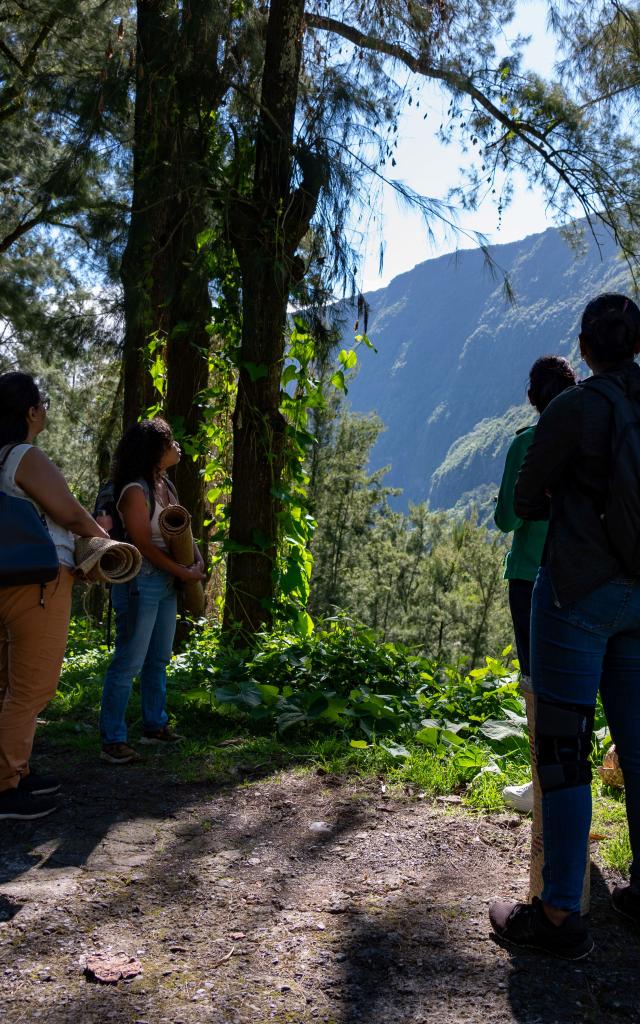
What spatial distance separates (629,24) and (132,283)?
13.9 ft

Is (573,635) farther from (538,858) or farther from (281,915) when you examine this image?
(281,915)

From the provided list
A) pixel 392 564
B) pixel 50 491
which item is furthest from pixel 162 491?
pixel 392 564

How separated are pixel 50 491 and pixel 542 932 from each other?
2.27 meters

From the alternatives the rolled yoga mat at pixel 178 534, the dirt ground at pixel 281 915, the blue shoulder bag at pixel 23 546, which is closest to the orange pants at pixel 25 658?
the blue shoulder bag at pixel 23 546

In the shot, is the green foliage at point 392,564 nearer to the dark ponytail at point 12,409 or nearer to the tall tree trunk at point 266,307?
the tall tree trunk at point 266,307

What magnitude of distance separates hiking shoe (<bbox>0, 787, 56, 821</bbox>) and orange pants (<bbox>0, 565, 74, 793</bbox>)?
0.04 metres

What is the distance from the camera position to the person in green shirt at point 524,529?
342 centimetres

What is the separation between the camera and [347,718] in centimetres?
468

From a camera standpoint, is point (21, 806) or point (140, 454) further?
point (140, 454)

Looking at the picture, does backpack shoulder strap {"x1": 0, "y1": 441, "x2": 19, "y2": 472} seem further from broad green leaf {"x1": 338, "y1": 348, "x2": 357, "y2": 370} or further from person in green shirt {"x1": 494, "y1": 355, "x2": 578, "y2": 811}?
broad green leaf {"x1": 338, "y1": 348, "x2": 357, "y2": 370}

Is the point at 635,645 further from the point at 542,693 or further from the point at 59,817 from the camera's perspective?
the point at 59,817

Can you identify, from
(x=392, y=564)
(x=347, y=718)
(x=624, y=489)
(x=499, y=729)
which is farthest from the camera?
(x=392, y=564)

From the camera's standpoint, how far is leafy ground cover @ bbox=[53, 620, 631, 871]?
392cm

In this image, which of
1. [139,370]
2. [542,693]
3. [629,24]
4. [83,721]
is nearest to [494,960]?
[542,693]
